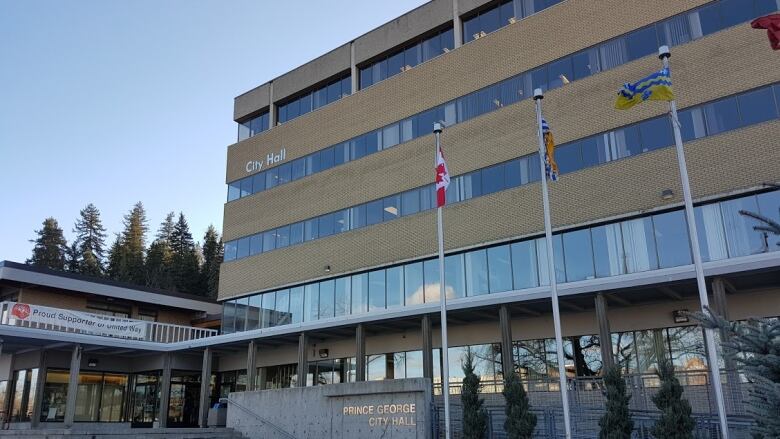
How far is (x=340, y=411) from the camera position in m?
19.4

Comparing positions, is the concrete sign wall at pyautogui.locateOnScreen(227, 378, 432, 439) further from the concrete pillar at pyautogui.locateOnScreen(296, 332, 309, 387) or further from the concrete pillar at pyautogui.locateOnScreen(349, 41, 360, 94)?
Answer: the concrete pillar at pyautogui.locateOnScreen(349, 41, 360, 94)

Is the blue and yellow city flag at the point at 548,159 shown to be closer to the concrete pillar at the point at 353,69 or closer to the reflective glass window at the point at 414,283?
the reflective glass window at the point at 414,283

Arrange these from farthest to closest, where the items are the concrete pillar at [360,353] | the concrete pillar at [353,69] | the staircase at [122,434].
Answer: the concrete pillar at [353,69] → the concrete pillar at [360,353] → the staircase at [122,434]

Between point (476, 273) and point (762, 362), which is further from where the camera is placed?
point (476, 273)

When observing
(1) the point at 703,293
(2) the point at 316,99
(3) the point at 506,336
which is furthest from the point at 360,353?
(2) the point at 316,99

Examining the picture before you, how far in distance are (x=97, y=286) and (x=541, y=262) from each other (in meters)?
23.2

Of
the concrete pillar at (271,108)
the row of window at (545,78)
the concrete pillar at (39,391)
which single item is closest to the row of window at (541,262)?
the row of window at (545,78)

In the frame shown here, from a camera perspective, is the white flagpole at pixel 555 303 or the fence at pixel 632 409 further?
the fence at pixel 632 409

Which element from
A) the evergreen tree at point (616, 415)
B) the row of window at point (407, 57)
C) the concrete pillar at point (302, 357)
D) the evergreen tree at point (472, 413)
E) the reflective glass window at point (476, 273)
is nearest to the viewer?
the evergreen tree at point (616, 415)

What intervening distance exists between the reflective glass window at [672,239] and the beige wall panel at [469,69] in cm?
511

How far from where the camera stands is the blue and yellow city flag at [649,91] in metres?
13.9

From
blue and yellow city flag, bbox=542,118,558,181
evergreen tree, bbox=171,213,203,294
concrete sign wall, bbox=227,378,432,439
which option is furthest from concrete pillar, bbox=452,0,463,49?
evergreen tree, bbox=171,213,203,294

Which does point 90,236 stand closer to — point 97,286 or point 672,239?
point 97,286

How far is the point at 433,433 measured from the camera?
17.3 m
